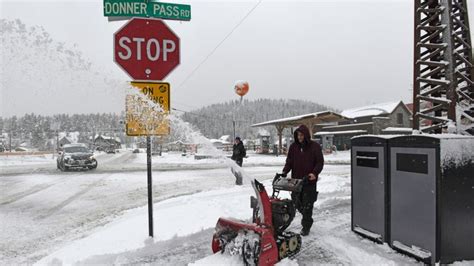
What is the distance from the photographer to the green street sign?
176 inches

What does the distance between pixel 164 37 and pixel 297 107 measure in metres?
129

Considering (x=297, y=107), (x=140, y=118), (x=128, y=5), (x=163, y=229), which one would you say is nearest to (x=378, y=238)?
(x=163, y=229)

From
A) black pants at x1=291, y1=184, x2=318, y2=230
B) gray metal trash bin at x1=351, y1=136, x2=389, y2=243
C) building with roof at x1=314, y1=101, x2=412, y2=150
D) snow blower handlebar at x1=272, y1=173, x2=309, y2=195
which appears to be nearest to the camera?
snow blower handlebar at x1=272, y1=173, x2=309, y2=195

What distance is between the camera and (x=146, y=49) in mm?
4598

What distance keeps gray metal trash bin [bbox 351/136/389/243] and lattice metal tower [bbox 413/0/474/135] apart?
314 centimetres

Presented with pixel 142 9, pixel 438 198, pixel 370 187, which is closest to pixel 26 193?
pixel 142 9

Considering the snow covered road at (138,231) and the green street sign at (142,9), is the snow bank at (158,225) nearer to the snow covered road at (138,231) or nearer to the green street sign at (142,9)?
the snow covered road at (138,231)

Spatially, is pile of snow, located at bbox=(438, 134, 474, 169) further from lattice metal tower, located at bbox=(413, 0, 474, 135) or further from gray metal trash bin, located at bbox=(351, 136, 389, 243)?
lattice metal tower, located at bbox=(413, 0, 474, 135)

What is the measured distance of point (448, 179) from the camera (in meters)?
3.86

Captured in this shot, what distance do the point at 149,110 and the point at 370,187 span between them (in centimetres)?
359

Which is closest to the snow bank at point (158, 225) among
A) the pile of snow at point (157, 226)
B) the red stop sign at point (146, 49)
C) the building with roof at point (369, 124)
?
the pile of snow at point (157, 226)

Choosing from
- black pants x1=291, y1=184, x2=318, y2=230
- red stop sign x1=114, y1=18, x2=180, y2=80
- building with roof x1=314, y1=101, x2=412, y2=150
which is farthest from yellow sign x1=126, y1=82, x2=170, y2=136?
building with roof x1=314, y1=101, x2=412, y2=150

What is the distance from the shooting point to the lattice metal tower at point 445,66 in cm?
711

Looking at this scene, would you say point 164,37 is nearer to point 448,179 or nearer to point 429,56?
point 448,179
